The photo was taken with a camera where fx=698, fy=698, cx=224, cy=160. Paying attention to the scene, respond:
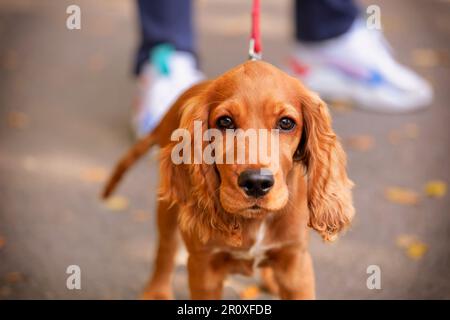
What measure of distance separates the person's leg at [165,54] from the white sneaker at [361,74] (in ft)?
2.74

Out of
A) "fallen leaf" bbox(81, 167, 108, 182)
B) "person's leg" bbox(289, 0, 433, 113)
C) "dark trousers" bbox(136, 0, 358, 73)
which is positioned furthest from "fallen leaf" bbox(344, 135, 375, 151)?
"fallen leaf" bbox(81, 167, 108, 182)

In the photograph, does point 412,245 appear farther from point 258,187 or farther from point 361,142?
point 258,187

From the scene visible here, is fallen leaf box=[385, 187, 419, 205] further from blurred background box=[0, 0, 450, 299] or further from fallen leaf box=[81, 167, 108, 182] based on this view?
fallen leaf box=[81, 167, 108, 182]

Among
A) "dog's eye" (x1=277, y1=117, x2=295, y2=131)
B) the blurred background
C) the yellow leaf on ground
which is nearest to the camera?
"dog's eye" (x1=277, y1=117, x2=295, y2=131)

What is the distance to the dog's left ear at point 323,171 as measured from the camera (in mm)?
2158

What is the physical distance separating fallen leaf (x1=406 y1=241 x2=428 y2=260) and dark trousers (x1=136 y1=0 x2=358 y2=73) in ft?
5.18

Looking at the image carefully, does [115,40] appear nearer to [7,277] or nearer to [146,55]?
[146,55]

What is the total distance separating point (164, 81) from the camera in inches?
152

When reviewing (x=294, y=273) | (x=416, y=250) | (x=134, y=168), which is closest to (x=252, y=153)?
(x=294, y=273)

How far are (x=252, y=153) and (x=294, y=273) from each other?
2.05 feet

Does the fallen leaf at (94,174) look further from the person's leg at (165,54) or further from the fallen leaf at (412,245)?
the fallen leaf at (412,245)

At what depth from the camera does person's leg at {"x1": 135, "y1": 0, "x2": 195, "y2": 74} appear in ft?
12.4

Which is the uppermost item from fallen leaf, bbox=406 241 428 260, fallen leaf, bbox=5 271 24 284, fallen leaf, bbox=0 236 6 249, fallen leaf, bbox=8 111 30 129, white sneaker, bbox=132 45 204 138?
white sneaker, bbox=132 45 204 138

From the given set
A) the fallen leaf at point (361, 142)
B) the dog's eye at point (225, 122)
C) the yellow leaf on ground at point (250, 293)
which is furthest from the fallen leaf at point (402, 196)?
the dog's eye at point (225, 122)
